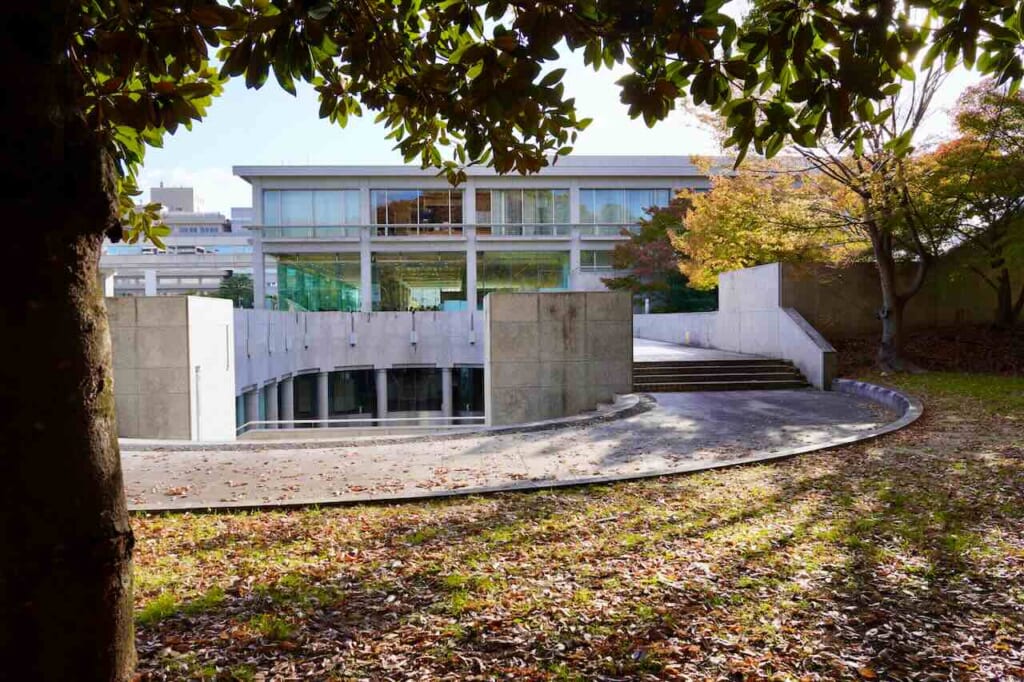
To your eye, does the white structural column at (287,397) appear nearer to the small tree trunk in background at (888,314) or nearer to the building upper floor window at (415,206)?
the building upper floor window at (415,206)

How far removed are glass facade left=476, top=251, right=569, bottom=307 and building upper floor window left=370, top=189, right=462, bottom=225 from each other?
3267 millimetres

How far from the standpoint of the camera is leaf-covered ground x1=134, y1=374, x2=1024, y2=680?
2840 mm

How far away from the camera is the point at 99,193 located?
2102mm

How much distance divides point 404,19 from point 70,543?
374cm

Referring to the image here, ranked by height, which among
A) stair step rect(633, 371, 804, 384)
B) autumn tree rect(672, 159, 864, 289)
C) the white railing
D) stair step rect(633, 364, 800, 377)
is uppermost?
the white railing

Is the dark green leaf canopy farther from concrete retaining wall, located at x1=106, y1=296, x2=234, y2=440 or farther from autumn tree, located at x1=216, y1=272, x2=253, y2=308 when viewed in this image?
autumn tree, located at x1=216, y1=272, x2=253, y2=308

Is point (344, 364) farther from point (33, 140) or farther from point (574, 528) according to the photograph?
point (33, 140)

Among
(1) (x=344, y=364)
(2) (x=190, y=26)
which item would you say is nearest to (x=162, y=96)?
(2) (x=190, y=26)

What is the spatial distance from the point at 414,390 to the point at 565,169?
16.6 meters

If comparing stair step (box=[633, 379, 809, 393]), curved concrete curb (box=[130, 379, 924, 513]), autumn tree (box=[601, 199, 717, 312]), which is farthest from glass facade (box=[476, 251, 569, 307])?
curved concrete curb (box=[130, 379, 924, 513])

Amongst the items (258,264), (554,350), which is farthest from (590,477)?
(258,264)

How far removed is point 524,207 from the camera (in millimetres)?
38406

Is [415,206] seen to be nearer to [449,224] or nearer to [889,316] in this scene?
[449,224]

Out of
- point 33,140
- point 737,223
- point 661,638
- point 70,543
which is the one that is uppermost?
point 737,223
